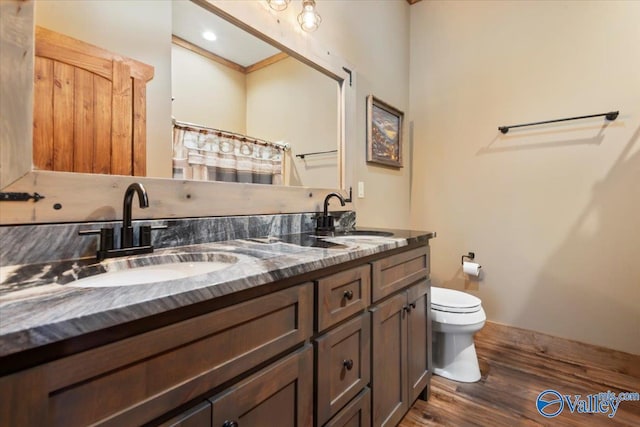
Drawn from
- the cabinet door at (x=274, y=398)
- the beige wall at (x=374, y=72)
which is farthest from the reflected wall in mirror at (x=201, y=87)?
the cabinet door at (x=274, y=398)

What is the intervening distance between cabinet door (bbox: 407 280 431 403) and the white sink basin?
2.85 ft

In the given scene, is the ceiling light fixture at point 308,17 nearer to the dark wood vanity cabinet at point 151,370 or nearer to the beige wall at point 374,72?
the beige wall at point 374,72

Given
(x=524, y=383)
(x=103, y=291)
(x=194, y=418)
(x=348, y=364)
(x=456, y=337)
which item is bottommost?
(x=524, y=383)

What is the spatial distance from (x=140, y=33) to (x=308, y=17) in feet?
2.83

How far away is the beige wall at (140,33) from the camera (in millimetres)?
892

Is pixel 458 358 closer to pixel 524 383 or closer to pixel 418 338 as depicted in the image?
pixel 524 383

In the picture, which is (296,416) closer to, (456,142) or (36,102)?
(36,102)

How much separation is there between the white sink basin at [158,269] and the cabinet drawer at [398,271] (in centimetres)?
55

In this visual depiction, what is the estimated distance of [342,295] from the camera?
0.98 metres

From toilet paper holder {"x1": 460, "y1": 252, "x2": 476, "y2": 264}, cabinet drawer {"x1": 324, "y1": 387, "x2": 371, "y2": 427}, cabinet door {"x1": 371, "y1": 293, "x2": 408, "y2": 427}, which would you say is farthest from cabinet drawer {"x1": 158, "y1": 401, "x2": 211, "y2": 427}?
toilet paper holder {"x1": 460, "y1": 252, "x2": 476, "y2": 264}

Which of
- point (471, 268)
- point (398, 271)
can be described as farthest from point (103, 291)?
point (471, 268)

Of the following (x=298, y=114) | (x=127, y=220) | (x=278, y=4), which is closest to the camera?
(x=127, y=220)

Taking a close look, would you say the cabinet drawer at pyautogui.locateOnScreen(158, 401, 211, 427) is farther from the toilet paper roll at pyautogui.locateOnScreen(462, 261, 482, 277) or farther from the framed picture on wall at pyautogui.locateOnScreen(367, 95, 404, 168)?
the toilet paper roll at pyautogui.locateOnScreen(462, 261, 482, 277)

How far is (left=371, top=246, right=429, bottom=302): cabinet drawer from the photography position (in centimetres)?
116
